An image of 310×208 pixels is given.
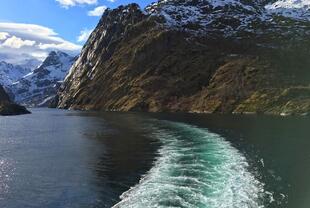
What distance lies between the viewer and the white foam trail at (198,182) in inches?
1698

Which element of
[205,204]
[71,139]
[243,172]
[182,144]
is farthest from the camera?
[71,139]

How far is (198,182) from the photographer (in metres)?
51.2

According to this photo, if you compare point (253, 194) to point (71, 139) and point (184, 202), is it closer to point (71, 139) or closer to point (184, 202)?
point (184, 202)

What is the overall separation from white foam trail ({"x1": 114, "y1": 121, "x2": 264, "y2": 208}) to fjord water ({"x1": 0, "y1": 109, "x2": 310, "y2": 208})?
3.3 inches

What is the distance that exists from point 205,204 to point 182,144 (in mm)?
45841

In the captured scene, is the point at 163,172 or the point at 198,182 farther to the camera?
the point at 163,172

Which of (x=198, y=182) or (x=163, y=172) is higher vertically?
(x=198, y=182)

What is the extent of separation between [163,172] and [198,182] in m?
8.93

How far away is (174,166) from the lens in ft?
207

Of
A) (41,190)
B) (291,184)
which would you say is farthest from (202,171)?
(41,190)

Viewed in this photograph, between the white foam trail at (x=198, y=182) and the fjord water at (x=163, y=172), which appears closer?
the white foam trail at (x=198, y=182)

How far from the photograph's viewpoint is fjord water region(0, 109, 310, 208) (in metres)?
45.5

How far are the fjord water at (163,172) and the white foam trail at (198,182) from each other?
83 millimetres

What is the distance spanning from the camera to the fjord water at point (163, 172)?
4550 centimetres
